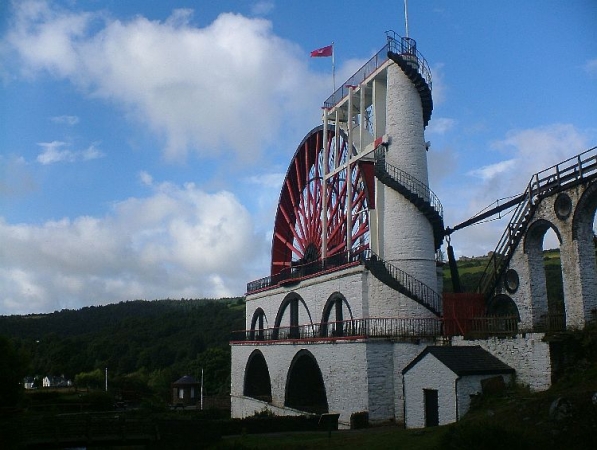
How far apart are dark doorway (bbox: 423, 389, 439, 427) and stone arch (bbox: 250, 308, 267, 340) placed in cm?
1676

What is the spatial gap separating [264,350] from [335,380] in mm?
9760

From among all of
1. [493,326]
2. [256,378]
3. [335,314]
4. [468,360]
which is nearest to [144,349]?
[256,378]

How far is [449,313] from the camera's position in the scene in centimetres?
2105

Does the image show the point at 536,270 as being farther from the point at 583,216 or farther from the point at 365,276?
the point at 365,276

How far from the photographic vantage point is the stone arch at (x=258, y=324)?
3381 cm

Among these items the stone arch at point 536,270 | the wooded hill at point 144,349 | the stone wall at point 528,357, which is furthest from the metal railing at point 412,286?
the wooded hill at point 144,349

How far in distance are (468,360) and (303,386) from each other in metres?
11.8

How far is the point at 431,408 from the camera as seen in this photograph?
17.1m

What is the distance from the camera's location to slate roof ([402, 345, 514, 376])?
16.1 meters

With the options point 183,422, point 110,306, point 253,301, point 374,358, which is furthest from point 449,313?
point 110,306

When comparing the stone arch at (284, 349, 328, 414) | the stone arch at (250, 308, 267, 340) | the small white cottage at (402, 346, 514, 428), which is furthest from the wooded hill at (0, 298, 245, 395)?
A: the small white cottage at (402, 346, 514, 428)

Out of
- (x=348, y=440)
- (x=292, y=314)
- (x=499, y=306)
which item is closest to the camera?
(x=348, y=440)

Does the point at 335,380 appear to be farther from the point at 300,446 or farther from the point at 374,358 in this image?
the point at 300,446

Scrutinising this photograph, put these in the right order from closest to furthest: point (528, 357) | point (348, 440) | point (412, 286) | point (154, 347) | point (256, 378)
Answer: point (348, 440), point (528, 357), point (412, 286), point (256, 378), point (154, 347)
